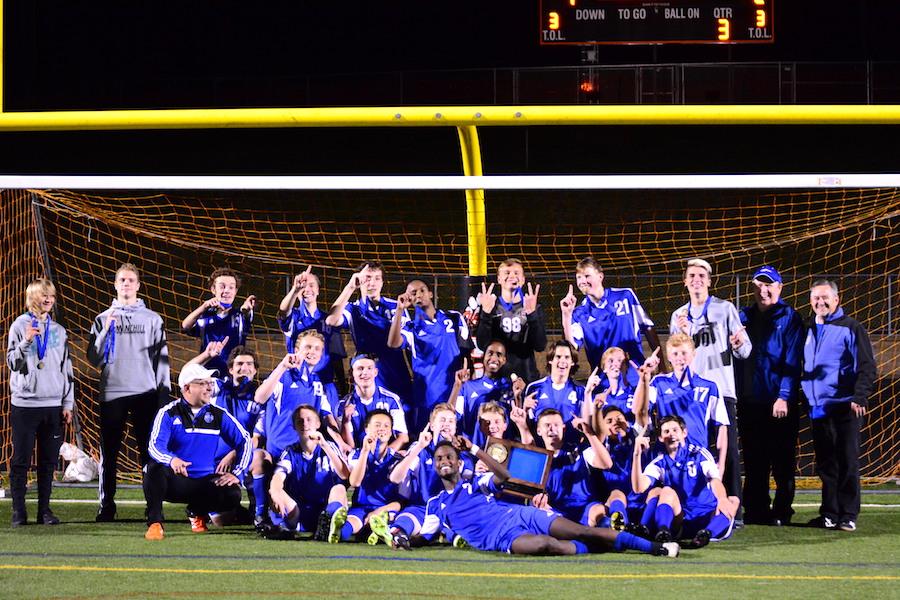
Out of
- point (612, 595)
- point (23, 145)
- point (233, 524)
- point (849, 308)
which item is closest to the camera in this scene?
point (612, 595)

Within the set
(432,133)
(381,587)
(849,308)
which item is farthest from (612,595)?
(432,133)

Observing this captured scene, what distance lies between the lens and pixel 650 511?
19.3 feet

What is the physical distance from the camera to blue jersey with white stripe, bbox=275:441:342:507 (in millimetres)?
6180

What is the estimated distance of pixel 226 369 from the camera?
701 centimetres

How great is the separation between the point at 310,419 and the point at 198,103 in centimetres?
1249

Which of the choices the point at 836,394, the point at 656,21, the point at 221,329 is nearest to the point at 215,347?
the point at 221,329

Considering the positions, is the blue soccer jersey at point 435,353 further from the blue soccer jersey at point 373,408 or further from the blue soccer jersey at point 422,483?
the blue soccer jersey at point 422,483

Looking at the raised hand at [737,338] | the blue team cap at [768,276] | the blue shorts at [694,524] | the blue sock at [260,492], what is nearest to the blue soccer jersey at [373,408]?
the blue sock at [260,492]

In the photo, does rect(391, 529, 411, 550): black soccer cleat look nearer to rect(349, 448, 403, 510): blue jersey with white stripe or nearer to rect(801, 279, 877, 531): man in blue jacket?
rect(349, 448, 403, 510): blue jersey with white stripe

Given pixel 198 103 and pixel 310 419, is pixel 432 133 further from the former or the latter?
pixel 310 419

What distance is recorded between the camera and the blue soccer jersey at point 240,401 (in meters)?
6.79

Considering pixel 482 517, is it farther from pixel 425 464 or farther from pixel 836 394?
pixel 836 394

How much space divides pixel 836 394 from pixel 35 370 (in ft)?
14.5

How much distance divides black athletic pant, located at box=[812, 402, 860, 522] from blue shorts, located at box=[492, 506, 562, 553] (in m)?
1.85
